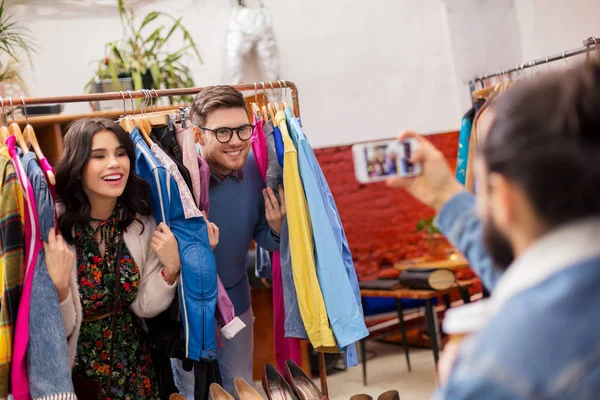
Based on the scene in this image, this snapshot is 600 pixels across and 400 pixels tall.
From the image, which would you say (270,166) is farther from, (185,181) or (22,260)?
(22,260)

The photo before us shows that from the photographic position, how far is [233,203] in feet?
9.53

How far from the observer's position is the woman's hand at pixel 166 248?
2492 millimetres

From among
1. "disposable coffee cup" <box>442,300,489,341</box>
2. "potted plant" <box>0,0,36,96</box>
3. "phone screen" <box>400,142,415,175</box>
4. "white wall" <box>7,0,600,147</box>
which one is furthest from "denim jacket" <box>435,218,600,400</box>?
"white wall" <box>7,0,600,147</box>

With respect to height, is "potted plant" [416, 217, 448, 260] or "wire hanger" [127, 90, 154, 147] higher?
"wire hanger" [127, 90, 154, 147]

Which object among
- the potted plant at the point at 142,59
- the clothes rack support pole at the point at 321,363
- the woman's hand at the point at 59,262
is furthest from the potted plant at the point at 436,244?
the woman's hand at the point at 59,262

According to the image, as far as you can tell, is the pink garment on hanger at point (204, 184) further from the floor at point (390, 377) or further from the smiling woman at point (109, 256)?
the floor at point (390, 377)

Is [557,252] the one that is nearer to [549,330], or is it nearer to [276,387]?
[549,330]

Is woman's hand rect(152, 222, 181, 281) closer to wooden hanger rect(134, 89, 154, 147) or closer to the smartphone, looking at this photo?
wooden hanger rect(134, 89, 154, 147)

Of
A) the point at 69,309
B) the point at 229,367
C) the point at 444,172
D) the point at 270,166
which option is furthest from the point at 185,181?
the point at 444,172

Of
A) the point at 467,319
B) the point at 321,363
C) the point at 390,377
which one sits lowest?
the point at 390,377

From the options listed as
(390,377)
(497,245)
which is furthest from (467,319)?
(390,377)

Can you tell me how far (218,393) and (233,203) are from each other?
0.79 metres

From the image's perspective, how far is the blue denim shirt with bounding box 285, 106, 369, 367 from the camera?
265 cm

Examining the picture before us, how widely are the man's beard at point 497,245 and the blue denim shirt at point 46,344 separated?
163cm
